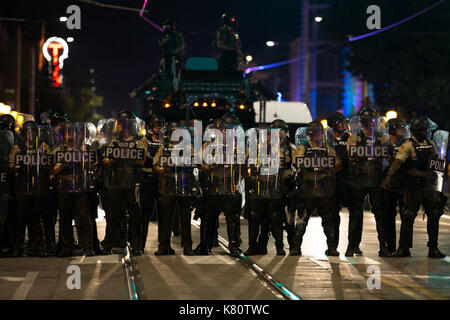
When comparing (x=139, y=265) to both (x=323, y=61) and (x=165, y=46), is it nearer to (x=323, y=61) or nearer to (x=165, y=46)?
(x=165, y=46)

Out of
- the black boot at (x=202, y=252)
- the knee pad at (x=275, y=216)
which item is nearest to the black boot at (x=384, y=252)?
the knee pad at (x=275, y=216)

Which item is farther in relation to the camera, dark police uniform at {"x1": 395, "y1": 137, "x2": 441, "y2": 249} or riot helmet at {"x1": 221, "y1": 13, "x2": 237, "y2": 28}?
riot helmet at {"x1": 221, "y1": 13, "x2": 237, "y2": 28}

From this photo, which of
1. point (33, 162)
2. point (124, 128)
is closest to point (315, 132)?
point (124, 128)

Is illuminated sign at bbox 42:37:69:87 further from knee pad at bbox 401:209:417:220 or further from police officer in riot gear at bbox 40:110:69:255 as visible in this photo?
knee pad at bbox 401:209:417:220

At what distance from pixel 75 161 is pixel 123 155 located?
0.69 m

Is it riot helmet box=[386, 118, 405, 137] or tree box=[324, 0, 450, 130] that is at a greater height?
tree box=[324, 0, 450, 130]

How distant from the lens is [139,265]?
13.8m

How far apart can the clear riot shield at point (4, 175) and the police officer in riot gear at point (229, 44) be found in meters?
14.4

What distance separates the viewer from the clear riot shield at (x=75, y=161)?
49.0 feet

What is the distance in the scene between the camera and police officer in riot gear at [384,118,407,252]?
597 inches

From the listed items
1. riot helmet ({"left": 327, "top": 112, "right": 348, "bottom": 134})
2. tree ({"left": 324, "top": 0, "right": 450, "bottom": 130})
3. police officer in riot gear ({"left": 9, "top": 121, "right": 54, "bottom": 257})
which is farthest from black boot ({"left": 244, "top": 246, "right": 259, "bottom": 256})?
tree ({"left": 324, "top": 0, "right": 450, "bottom": 130})

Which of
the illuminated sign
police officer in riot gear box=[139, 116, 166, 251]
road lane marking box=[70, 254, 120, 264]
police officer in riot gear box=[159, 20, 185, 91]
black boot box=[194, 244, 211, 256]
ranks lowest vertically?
road lane marking box=[70, 254, 120, 264]

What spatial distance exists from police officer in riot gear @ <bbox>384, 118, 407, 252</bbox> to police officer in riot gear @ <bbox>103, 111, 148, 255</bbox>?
3.64 meters
